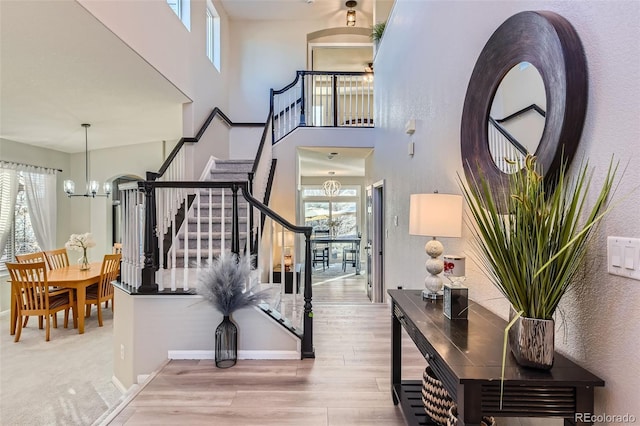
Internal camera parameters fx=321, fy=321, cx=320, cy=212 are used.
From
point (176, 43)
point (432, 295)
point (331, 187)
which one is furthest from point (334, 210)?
point (432, 295)

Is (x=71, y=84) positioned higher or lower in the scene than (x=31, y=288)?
higher

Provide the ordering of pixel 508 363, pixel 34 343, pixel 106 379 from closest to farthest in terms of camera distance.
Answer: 1. pixel 508 363
2. pixel 106 379
3. pixel 34 343

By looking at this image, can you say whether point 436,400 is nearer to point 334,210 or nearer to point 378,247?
point 378,247

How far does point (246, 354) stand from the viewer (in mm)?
2789

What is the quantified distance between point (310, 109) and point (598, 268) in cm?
598

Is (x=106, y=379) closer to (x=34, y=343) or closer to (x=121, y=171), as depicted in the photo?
(x=34, y=343)

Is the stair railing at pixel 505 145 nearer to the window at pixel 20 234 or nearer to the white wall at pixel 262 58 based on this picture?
the white wall at pixel 262 58

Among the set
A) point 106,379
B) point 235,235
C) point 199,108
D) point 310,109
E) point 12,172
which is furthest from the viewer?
point 310,109

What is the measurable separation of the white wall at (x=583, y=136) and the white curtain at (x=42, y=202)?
6394 millimetres

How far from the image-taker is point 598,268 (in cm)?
111

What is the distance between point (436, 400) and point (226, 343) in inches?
66.3

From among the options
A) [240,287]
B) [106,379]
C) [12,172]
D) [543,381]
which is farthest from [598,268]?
[12,172]

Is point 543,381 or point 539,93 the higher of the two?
point 539,93

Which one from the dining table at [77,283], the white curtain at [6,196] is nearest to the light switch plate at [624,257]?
the dining table at [77,283]
